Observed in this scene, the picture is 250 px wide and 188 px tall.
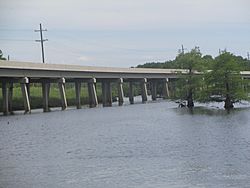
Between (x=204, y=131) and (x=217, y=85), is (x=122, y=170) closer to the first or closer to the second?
(x=204, y=131)

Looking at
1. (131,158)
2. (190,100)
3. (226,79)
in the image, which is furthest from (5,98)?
(131,158)

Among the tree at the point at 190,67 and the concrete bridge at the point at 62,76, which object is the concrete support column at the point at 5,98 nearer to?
the concrete bridge at the point at 62,76

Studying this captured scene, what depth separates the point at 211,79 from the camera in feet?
255

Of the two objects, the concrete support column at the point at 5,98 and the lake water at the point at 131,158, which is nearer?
the lake water at the point at 131,158

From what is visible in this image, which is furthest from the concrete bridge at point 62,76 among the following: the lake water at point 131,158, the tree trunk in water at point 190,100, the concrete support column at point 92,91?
the lake water at point 131,158

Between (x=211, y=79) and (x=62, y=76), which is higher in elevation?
(x=62, y=76)

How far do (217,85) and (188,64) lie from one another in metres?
10.4

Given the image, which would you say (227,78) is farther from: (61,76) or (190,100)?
(61,76)

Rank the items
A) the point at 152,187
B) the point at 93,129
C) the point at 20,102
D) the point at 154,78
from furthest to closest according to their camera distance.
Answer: the point at 154,78, the point at 20,102, the point at 93,129, the point at 152,187

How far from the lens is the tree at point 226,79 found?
250 feet

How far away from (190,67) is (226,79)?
11.2 metres

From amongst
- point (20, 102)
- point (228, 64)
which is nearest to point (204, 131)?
point (228, 64)

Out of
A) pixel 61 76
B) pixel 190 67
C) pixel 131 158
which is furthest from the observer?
pixel 61 76

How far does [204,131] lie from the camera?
4600 centimetres
